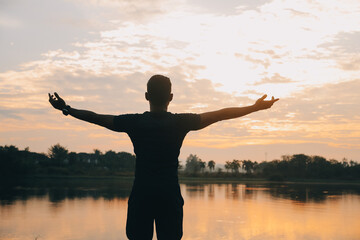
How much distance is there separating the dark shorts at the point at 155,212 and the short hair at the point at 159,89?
747mm

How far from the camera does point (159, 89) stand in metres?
3.22

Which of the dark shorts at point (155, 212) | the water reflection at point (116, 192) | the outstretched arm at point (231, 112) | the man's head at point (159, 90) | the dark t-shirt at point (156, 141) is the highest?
the man's head at point (159, 90)

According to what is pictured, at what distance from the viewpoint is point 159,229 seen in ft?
10.2

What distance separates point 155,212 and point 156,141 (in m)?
0.60

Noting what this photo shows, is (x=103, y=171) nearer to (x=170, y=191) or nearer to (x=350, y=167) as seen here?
(x=350, y=167)

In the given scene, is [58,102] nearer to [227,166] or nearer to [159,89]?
[159,89]

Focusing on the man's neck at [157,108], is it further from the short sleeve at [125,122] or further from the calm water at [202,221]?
the calm water at [202,221]

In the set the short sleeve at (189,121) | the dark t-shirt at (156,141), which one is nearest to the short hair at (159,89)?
the dark t-shirt at (156,141)

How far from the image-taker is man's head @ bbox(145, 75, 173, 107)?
10.5 ft

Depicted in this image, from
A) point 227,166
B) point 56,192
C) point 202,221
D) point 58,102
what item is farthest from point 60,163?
point 58,102

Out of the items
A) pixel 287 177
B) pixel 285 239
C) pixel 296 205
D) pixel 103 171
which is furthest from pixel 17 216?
pixel 287 177

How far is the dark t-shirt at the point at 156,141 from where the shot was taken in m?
3.07

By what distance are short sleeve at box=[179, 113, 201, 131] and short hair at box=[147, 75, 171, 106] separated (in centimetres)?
23

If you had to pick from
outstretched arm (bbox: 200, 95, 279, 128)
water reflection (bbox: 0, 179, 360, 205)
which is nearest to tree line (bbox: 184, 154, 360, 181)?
water reflection (bbox: 0, 179, 360, 205)
